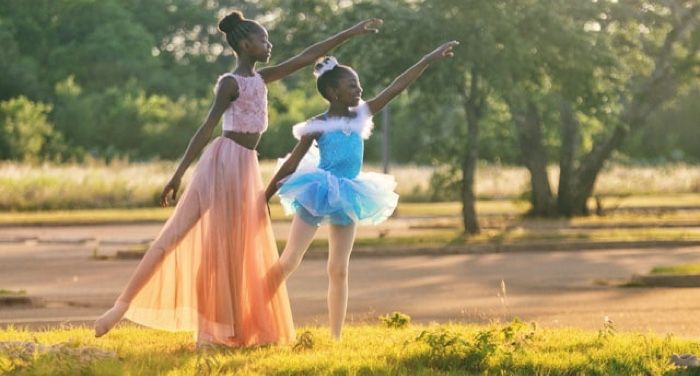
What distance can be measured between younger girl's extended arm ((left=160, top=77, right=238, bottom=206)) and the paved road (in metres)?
4.27

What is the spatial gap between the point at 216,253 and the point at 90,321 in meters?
4.91

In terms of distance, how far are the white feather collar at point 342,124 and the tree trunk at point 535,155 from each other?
23.4 m

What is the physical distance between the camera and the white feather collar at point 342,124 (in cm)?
936

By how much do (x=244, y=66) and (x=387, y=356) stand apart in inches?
74.8

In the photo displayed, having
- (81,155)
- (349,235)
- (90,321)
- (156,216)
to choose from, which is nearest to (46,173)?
(156,216)

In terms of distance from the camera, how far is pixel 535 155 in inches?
1361

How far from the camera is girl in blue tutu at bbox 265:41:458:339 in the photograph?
9.20 meters

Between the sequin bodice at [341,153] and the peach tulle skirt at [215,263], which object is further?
the sequin bodice at [341,153]

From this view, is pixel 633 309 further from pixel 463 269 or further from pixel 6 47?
pixel 6 47

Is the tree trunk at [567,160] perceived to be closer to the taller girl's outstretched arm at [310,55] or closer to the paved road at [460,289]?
the paved road at [460,289]

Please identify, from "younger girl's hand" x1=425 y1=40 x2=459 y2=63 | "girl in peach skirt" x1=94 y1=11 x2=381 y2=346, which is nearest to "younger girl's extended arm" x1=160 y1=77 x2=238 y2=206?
"girl in peach skirt" x1=94 y1=11 x2=381 y2=346

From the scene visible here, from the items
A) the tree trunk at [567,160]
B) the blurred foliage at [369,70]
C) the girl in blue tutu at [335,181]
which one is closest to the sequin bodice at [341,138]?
the girl in blue tutu at [335,181]

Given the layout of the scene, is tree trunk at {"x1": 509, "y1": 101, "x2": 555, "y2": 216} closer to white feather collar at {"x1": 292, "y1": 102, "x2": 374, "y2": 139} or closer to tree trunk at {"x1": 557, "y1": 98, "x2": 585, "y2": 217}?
tree trunk at {"x1": 557, "y1": 98, "x2": 585, "y2": 217}

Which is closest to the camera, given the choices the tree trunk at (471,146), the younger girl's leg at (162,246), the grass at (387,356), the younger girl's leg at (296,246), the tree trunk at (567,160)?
the grass at (387,356)
